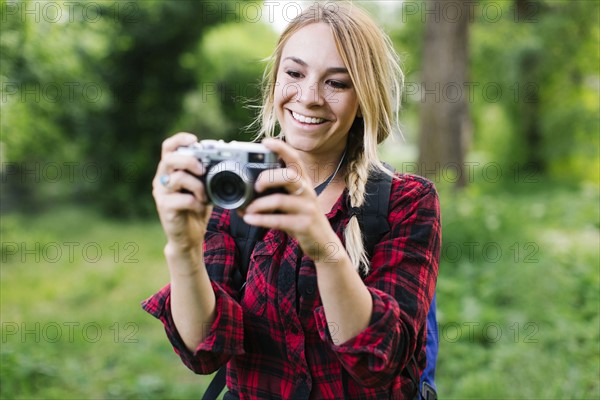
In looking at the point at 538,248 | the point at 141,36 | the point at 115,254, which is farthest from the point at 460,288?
the point at 141,36

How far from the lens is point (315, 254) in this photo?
1.40m

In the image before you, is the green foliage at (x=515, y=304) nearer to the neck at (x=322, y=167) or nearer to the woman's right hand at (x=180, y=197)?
the neck at (x=322, y=167)

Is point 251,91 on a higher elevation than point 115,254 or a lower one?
higher

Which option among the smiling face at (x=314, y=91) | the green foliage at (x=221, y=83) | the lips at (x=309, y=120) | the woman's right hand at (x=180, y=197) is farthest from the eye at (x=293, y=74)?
the green foliage at (x=221, y=83)

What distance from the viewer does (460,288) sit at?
5.11 m

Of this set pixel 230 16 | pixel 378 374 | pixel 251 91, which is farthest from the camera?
pixel 251 91

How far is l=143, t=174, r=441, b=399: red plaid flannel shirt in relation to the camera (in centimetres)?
161

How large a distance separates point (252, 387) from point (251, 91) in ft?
40.1

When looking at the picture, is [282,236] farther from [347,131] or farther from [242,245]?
[347,131]

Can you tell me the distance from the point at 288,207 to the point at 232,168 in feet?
0.54

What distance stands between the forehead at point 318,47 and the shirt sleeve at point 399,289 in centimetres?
42
